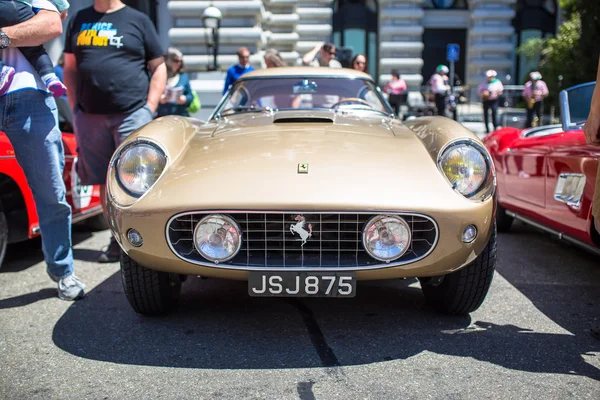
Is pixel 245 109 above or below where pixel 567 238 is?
above

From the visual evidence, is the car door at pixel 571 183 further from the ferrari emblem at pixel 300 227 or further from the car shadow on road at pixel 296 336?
the ferrari emblem at pixel 300 227

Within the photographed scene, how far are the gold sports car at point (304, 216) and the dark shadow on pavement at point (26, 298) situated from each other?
80cm

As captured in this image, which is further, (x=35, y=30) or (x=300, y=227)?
(x=35, y=30)

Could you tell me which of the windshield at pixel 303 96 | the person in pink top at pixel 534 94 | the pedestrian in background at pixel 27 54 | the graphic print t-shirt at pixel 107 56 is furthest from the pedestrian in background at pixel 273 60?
the person in pink top at pixel 534 94

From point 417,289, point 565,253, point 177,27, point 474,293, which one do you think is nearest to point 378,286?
point 417,289

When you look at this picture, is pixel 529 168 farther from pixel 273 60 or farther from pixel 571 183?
pixel 273 60

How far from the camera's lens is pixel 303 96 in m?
4.20

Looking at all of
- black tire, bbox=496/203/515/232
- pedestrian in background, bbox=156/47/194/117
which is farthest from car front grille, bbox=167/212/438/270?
pedestrian in background, bbox=156/47/194/117

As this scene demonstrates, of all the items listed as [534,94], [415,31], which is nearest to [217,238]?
[534,94]

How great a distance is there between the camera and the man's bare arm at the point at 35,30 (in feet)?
10.2

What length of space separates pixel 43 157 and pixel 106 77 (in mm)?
971

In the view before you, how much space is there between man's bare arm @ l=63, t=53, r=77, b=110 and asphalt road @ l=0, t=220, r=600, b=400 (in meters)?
1.28

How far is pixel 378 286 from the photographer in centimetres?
360

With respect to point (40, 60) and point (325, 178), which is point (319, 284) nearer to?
point (325, 178)
